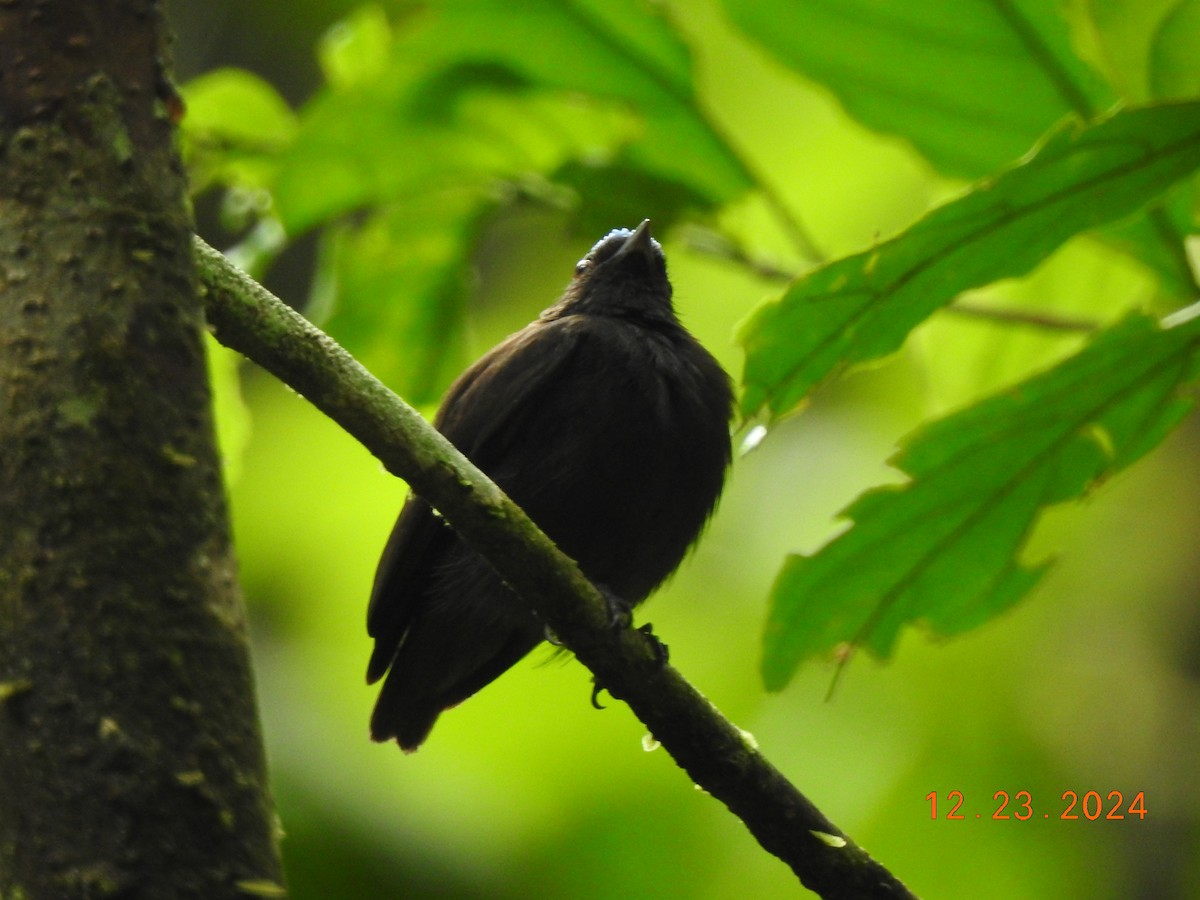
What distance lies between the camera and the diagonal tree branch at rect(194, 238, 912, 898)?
2.10m

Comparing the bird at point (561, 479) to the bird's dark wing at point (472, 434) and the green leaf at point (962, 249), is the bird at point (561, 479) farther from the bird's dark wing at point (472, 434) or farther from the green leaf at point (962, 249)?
the green leaf at point (962, 249)

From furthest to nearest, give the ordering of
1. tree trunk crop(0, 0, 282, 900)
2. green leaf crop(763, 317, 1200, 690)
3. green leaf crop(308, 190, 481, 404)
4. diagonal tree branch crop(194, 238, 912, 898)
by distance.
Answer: green leaf crop(308, 190, 481, 404), green leaf crop(763, 317, 1200, 690), diagonal tree branch crop(194, 238, 912, 898), tree trunk crop(0, 0, 282, 900)

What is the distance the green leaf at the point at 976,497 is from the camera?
2.55 meters

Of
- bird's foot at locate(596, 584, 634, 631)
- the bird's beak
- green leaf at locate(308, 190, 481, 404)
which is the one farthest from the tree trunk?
the bird's beak

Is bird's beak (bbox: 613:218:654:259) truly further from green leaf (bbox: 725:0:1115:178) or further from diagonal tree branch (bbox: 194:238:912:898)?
diagonal tree branch (bbox: 194:238:912:898)

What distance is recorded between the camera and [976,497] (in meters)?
2.71

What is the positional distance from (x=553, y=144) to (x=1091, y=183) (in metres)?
1.93

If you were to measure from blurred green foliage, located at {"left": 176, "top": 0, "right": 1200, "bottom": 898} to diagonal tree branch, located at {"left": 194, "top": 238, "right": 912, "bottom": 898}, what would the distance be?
0.29 m

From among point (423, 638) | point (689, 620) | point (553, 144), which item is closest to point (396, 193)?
point (553, 144)

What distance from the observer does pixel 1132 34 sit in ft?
9.19

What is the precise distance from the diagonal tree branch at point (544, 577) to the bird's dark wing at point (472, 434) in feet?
2.76

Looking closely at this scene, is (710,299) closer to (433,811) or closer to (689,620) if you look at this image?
(689,620)

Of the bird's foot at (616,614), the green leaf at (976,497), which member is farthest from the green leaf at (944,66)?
the bird's foot at (616,614)

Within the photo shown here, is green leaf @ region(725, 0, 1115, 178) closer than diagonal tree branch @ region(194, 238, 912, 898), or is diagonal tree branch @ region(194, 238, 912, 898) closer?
diagonal tree branch @ region(194, 238, 912, 898)
